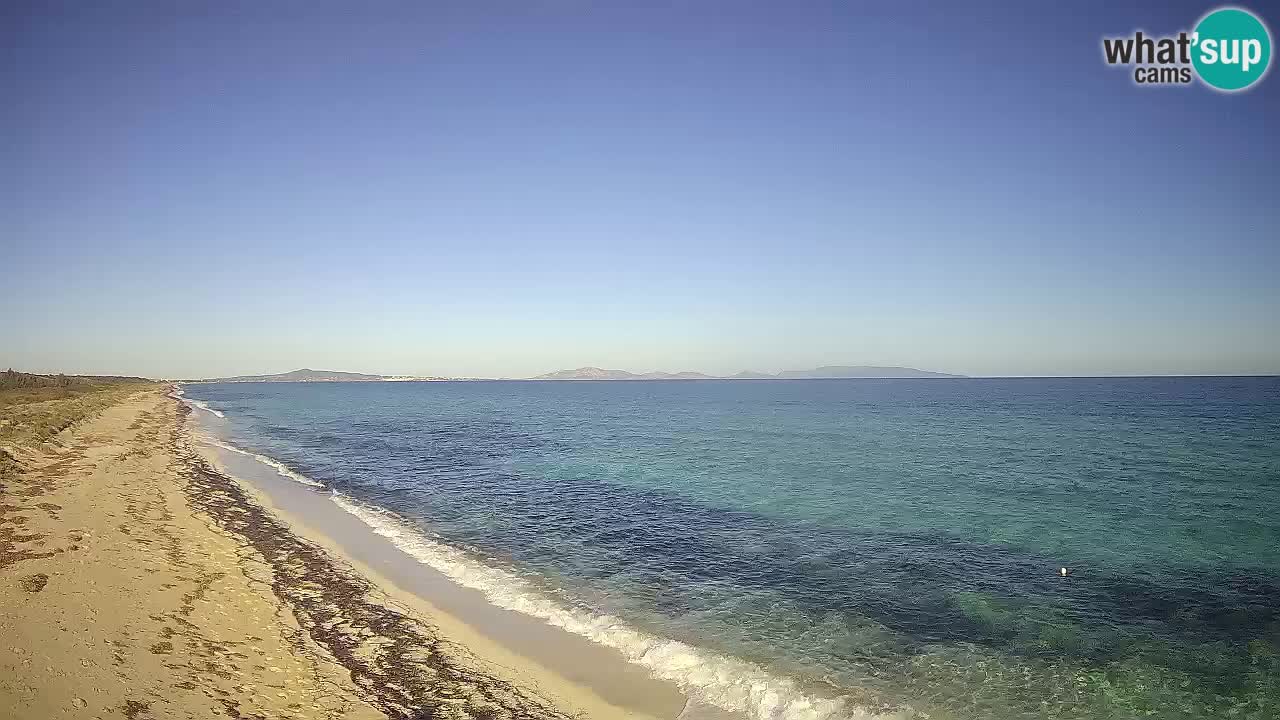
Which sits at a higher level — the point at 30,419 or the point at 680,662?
the point at 30,419

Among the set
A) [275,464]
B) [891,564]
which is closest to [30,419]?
→ [275,464]

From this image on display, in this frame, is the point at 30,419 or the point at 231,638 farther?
the point at 30,419

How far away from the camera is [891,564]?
16.2m

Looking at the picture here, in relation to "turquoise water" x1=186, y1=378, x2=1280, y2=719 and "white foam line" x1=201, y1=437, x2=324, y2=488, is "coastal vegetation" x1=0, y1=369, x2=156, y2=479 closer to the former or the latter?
"white foam line" x1=201, y1=437, x2=324, y2=488

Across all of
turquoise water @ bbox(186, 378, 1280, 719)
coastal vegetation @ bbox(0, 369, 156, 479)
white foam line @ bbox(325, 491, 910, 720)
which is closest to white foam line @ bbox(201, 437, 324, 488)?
turquoise water @ bbox(186, 378, 1280, 719)

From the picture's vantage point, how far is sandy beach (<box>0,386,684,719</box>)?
8102mm

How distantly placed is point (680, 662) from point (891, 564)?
27.7ft

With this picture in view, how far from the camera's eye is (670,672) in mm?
10172

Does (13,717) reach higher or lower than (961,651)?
higher

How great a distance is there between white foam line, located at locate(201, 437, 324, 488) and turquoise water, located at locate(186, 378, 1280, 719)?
2.90 feet

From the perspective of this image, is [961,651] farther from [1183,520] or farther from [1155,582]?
[1183,520]

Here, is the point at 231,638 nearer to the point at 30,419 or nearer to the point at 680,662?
the point at 680,662

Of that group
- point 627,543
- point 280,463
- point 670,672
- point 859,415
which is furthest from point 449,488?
point 859,415

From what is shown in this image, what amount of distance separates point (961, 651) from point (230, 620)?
540 inches
